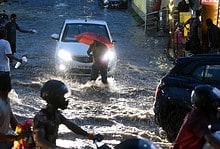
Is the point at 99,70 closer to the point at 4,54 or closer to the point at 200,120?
the point at 4,54

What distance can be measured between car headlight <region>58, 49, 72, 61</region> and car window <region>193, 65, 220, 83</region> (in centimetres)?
752

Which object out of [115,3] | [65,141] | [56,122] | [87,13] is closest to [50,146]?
[56,122]

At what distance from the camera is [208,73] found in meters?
10.0

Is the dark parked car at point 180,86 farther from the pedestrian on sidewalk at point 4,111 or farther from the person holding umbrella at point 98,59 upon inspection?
the person holding umbrella at point 98,59

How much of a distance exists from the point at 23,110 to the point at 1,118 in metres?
7.12

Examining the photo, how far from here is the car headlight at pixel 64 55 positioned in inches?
679

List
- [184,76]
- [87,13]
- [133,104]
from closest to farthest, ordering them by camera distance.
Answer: [184,76]
[133,104]
[87,13]

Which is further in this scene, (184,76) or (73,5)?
(73,5)

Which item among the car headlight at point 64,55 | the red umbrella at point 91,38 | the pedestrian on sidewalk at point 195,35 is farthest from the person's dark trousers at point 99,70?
the pedestrian on sidewalk at point 195,35

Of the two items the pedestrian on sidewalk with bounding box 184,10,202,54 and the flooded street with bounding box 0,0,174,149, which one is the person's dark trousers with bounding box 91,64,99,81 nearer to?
the flooded street with bounding box 0,0,174,149

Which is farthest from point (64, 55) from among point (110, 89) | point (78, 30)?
point (110, 89)

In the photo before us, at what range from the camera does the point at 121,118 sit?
12.6 meters

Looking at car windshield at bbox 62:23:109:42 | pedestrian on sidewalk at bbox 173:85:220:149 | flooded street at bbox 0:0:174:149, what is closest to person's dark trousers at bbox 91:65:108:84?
flooded street at bbox 0:0:174:149

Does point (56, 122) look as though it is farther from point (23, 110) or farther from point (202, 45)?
point (202, 45)
